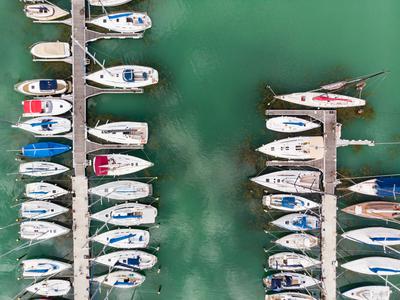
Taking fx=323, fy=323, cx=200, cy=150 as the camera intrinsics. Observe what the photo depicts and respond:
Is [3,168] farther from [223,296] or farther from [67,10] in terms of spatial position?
[223,296]

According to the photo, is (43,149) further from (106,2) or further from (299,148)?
(299,148)

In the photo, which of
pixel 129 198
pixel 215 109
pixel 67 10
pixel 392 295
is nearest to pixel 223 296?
pixel 129 198

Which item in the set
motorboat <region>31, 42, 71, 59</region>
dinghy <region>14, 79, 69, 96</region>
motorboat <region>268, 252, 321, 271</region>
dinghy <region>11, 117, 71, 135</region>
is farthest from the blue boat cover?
motorboat <region>268, 252, 321, 271</region>

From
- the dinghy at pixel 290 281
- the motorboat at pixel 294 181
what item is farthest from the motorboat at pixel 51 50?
the dinghy at pixel 290 281

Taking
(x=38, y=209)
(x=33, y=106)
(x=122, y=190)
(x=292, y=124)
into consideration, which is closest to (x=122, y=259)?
(x=122, y=190)

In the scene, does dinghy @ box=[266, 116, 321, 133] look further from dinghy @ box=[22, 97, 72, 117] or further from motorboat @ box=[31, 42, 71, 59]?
motorboat @ box=[31, 42, 71, 59]

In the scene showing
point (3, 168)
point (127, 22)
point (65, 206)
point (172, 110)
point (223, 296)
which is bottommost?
point (223, 296)
